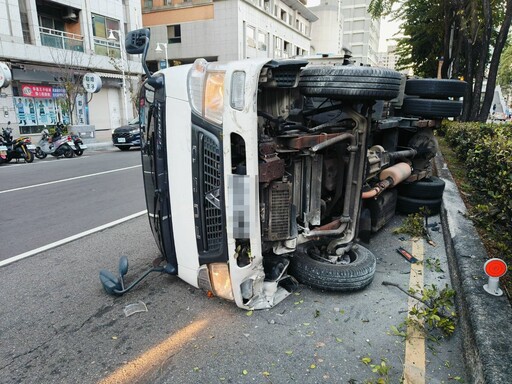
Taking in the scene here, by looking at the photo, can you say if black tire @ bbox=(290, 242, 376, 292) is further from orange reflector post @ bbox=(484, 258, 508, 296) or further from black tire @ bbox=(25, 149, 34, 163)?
black tire @ bbox=(25, 149, 34, 163)

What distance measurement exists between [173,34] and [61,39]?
18.2 meters

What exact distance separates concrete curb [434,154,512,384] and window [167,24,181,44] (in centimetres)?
3813

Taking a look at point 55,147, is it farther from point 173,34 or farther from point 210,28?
point 173,34

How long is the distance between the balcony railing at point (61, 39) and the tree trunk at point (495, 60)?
20943 millimetres

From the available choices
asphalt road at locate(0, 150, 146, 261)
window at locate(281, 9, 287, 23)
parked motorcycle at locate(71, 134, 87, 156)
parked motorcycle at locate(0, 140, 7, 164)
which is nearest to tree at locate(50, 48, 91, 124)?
parked motorcycle at locate(71, 134, 87, 156)

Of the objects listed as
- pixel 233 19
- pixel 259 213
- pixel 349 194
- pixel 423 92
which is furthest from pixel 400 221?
pixel 233 19

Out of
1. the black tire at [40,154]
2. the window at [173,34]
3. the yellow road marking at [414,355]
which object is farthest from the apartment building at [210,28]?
the yellow road marking at [414,355]

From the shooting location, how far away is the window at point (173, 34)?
123ft

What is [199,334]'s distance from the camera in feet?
9.18

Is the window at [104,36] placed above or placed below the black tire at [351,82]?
above

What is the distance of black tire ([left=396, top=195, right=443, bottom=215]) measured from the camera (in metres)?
5.59

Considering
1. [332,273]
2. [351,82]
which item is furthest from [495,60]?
[332,273]

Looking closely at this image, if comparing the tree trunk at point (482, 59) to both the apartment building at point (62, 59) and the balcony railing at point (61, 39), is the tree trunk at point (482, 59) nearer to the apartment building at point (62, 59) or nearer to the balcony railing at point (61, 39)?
the apartment building at point (62, 59)

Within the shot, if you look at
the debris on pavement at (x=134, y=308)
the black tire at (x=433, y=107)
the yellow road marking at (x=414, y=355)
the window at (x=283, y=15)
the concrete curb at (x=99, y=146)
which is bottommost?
the concrete curb at (x=99, y=146)
